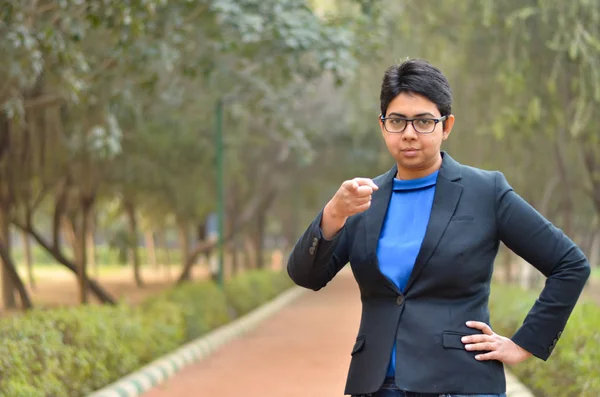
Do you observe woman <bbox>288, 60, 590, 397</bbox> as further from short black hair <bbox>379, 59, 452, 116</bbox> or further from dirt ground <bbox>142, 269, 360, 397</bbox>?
dirt ground <bbox>142, 269, 360, 397</bbox>

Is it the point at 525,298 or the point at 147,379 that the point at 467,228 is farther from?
the point at 525,298

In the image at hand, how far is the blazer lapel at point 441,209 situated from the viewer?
2932 mm

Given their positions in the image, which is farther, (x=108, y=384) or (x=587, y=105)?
(x=587, y=105)

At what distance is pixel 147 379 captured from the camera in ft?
36.3

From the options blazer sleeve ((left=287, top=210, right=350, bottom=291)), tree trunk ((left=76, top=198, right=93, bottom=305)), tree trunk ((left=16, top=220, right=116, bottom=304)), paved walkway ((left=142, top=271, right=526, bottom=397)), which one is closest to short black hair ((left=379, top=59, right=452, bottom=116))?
blazer sleeve ((left=287, top=210, right=350, bottom=291))

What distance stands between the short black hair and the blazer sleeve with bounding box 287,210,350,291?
16.7 inches

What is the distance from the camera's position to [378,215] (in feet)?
10.1

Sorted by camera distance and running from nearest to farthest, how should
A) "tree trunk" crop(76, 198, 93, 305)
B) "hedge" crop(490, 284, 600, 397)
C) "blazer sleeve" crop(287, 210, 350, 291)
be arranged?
"blazer sleeve" crop(287, 210, 350, 291), "hedge" crop(490, 284, 600, 397), "tree trunk" crop(76, 198, 93, 305)

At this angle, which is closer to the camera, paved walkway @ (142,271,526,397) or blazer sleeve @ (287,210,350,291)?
blazer sleeve @ (287,210,350,291)

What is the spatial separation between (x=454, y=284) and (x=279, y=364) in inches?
428

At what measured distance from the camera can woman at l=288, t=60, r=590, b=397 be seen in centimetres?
293

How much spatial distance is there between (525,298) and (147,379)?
233 inches

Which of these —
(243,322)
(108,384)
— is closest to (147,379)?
(108,384)

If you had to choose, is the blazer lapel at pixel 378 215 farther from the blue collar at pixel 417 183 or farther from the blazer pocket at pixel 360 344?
the blazer pocket at pixel 360 344
